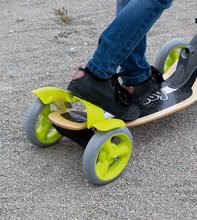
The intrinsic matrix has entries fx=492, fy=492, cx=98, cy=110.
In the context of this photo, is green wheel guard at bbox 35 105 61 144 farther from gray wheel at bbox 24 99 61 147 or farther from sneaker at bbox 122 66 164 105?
sneaker at bbox 122 66 164 105

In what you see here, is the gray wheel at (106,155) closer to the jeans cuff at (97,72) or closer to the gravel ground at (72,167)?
the gravel ground at (72,167)

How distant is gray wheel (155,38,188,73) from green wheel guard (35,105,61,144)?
691 mm

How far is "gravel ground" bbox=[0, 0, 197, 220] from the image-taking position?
162 centimetres

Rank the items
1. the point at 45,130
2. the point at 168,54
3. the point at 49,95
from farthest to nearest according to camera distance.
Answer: the point at 168,54 → the point at 45,130 → the point at 49,95

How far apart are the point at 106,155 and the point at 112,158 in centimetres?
3

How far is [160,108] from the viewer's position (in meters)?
1.96

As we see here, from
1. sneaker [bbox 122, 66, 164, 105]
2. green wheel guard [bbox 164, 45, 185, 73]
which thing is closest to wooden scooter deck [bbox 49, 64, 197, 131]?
sneaker [bbox 122, 66, 164, 105]

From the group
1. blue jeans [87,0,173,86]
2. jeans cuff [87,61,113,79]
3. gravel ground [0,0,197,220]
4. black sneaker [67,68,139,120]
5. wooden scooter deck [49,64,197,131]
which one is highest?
blue jeans [87,0,173,86]

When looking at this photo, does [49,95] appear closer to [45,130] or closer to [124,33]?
[45,130]

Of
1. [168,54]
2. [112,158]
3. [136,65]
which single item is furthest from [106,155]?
[168,54]

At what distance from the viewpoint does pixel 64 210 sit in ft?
5.32

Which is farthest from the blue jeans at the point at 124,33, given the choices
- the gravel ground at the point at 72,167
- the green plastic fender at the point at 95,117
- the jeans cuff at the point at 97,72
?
the gravel ground at the point at 72,167

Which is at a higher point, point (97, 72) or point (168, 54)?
point (97, 72)

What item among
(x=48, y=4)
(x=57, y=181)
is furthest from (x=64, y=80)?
(x=48, y=4)
